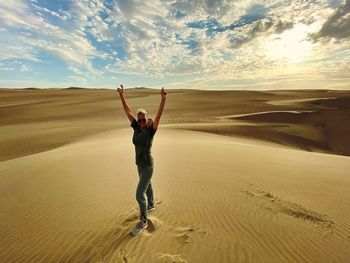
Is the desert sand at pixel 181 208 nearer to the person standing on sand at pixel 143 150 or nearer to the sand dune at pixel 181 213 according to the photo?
the sand dune at pixel 181 213

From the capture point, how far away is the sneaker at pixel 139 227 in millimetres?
5367

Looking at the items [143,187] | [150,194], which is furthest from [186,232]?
[150,194]

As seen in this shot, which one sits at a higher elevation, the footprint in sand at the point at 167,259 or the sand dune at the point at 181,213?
the footprint in sand at the point at 167,259

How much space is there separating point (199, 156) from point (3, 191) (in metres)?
6.79

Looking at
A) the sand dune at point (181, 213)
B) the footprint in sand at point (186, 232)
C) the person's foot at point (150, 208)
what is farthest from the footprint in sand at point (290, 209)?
the person's foot at point (150, 208)

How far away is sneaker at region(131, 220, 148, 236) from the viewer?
5.37 m

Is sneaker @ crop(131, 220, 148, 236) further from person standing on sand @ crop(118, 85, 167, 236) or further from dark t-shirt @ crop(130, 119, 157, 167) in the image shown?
dark t-shirt @ crop(130, 119, 157, 167)

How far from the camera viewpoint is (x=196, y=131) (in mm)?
21609

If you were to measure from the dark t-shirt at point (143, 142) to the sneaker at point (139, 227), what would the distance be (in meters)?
1.06

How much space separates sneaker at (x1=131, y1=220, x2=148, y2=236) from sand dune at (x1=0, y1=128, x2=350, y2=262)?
94 millimetres

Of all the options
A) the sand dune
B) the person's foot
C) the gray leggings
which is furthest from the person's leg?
the gray leggings

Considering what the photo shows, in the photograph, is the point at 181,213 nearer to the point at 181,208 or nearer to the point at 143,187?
the point at 181,208

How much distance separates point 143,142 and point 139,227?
153cm

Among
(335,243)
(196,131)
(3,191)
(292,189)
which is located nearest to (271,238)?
(335,243)
